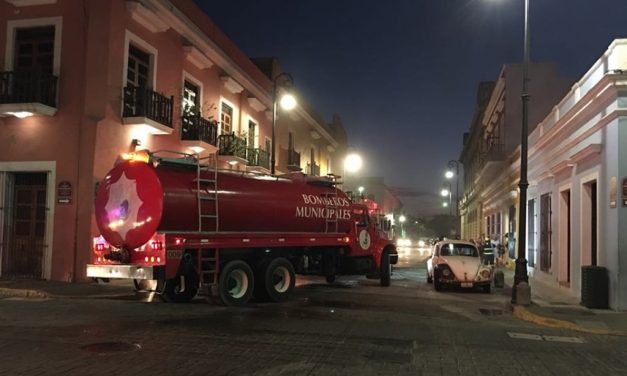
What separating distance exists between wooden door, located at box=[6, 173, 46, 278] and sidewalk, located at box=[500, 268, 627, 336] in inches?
519

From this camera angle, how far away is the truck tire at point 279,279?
14391 millimetres

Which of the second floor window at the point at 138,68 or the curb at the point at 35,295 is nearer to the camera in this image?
the curb at the point at 35,295

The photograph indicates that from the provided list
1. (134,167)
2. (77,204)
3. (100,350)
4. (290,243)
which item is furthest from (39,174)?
(100,350)

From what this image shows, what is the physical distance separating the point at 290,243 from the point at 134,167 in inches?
182

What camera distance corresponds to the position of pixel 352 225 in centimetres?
1819

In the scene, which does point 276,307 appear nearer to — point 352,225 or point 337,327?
point 337,327

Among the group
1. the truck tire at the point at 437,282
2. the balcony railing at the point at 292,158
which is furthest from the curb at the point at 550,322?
the balcony railing at the point at 292,158

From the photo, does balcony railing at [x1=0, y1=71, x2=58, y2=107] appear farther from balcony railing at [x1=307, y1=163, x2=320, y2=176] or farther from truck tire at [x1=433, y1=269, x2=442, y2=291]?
balcony railing at [x1=307, y1=163, x2=320, y2=176]

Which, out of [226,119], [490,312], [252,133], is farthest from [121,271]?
[252,133]

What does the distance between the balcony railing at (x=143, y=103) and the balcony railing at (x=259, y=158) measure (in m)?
8.77

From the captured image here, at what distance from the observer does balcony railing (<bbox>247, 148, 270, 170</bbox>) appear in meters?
27.9

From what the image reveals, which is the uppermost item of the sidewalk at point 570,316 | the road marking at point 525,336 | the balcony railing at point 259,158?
the balcony railing at point 259,158

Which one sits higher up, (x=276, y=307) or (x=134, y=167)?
(x=134, y=167)

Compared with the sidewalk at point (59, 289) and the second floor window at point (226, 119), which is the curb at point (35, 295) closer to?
the sidewalk at point (59, 289)
